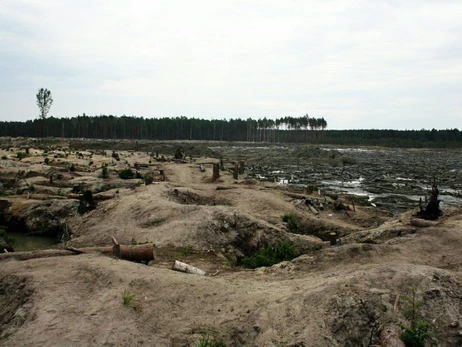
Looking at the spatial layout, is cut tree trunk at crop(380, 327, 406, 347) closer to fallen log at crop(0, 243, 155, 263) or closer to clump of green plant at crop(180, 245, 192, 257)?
fallen log at crop(0, 243, 155, 263)

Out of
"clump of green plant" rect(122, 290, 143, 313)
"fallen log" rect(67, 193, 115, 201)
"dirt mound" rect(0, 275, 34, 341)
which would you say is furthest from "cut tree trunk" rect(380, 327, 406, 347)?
"fallen log" rect(67, 193, 115, 201)

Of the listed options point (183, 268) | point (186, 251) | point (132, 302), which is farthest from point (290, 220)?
point (132, 302)

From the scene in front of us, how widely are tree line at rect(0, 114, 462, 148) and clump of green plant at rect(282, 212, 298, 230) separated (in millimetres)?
87724

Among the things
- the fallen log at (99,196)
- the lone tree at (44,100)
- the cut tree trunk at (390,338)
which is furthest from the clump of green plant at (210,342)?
the lone tree at (44,100)

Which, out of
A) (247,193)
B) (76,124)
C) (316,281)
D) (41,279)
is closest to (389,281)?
(316,281)

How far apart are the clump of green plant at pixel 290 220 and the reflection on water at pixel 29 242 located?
8549 millimetres

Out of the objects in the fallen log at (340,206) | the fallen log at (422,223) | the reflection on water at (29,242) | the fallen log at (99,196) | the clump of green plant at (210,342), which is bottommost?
the reflection on water at (29,242)

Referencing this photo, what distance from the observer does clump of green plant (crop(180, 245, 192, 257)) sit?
1122 cm

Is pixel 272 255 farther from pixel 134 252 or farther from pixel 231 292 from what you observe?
pixel 231 292

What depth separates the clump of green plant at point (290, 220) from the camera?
49.7 ft

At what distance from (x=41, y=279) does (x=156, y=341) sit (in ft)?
10.1

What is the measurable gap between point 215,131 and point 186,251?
402ft

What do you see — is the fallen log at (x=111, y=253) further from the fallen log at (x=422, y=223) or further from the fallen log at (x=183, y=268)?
the fallen log at (x=422, y=223)

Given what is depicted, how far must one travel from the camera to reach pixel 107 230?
1363 centimetres
